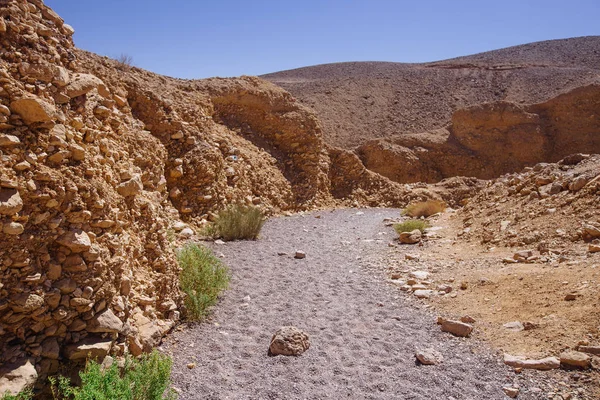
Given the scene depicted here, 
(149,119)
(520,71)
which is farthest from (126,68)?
(520,71)

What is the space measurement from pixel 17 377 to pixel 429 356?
9.79ft

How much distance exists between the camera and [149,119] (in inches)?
359

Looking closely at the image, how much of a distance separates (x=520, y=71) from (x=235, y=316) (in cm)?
3461

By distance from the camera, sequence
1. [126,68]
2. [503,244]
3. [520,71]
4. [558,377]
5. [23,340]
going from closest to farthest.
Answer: [23,340]
[558,377]
[503,244]
[126,68]
[520,71]

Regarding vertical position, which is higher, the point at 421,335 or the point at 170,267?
the point at 170,267

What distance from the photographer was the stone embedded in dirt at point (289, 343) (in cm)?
393

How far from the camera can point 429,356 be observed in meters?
3.79

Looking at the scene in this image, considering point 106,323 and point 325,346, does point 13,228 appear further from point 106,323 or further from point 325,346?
point 325,346

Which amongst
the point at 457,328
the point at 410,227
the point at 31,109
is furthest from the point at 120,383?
the point at 410,227

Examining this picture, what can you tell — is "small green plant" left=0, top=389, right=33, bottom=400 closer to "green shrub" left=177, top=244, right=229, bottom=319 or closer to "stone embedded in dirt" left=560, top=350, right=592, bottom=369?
"green shrub" left=177, top=244, right=229, bottom=319

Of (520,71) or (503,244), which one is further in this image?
(520,71)

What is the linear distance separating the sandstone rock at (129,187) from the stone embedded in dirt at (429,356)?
3.05m

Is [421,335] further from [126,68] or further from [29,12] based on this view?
[126,68]

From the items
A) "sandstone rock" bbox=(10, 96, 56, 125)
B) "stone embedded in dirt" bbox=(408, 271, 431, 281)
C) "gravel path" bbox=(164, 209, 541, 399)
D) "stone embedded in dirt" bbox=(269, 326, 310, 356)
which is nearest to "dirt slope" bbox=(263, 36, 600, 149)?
"stone embedded in dirt" bbox=(408, 271, 431, 281)
